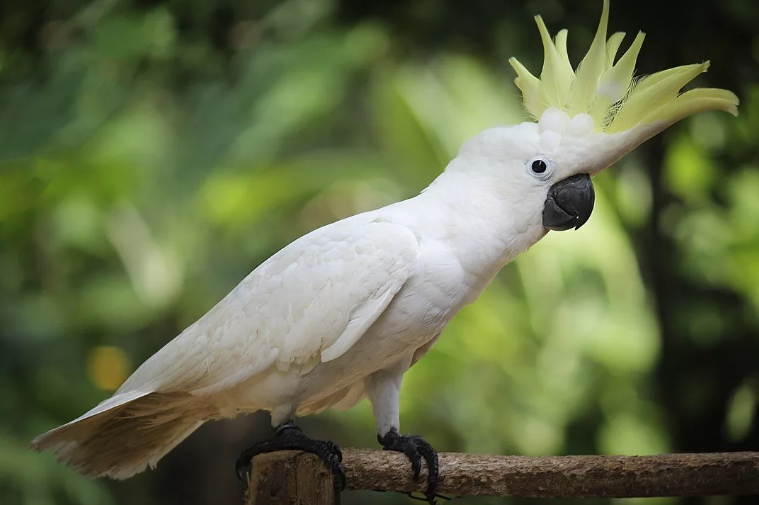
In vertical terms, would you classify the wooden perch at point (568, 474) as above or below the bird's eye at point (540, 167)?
below

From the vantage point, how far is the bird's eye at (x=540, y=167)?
1.50m

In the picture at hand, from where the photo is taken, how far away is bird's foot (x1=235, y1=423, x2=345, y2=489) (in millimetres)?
1483

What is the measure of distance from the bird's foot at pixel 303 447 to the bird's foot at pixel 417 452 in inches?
6.0

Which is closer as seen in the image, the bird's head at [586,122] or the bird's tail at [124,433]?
the bird's head at [586,122]

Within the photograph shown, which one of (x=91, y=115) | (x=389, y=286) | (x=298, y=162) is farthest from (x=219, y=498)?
(x=389, y=286)

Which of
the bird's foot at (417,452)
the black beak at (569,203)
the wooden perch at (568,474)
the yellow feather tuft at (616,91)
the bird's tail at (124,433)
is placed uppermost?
the yellow feather tuft at (616,91)

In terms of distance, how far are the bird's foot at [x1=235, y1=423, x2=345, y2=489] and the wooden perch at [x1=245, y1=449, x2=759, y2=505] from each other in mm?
24

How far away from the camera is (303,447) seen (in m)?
1.50

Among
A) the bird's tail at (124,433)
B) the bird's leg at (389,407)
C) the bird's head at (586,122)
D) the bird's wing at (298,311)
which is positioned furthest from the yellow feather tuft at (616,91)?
the bird's tail at (124,433)

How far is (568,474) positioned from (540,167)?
604mm

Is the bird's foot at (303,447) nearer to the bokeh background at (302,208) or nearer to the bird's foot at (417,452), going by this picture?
the bird's foot at (417,452)

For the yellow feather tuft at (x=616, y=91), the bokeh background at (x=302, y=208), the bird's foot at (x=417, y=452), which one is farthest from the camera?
the bokeh background at (x=302, y=208)

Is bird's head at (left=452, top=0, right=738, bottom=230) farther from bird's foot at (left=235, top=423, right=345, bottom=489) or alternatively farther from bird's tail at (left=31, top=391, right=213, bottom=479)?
bird's tail at (left=31, top=391, right=213, bottom=479)

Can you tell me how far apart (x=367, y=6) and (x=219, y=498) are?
92.0 inches
